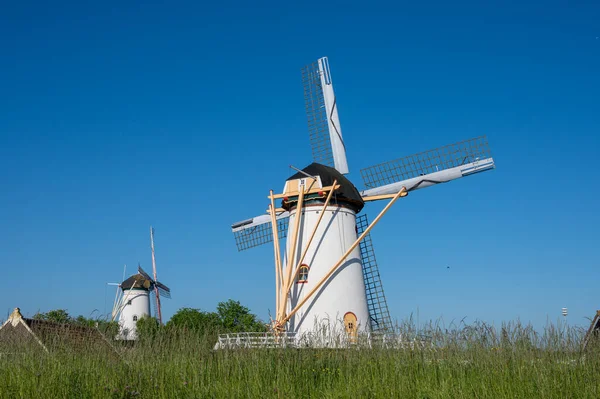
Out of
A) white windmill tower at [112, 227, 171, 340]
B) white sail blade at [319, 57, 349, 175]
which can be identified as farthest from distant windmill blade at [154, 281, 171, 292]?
white sail blade at [319, 57, 349, 175]

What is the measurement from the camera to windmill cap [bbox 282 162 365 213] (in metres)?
19.8

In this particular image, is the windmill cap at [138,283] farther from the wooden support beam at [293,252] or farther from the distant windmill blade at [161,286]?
the wooden support beam at [293,252]

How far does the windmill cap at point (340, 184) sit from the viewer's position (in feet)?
65.1

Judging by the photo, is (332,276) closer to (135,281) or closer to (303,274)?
(303,274)

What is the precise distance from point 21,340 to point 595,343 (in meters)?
9.07

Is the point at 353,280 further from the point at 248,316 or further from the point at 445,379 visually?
the point at 248,316

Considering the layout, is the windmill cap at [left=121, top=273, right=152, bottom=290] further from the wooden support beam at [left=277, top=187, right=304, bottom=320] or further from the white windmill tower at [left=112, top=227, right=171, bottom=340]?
the wooden support beam at [left=277, top=187, right=304, bottom=320]

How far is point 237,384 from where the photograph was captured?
8.14 metres

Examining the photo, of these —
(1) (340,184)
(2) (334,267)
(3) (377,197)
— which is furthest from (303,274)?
(3) (377,197)

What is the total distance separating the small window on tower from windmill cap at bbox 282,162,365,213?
7.96ft

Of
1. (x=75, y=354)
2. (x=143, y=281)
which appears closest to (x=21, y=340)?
(x=75, y=354)

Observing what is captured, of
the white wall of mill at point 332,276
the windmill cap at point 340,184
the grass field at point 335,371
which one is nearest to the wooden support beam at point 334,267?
the white wall of mill at point 332,276

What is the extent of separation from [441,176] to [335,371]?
1338cm

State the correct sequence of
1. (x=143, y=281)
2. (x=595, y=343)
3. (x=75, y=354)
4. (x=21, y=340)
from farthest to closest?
1. (x=143, y=281)
2. (x=21, y=340)
3. (x=75, y=354)
4. (x=595, y=343)
